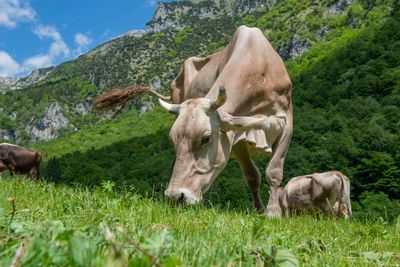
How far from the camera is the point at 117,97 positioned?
9.73m

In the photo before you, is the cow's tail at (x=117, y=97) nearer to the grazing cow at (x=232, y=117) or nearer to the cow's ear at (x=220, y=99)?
the grazing cow at (x=232, y=117)

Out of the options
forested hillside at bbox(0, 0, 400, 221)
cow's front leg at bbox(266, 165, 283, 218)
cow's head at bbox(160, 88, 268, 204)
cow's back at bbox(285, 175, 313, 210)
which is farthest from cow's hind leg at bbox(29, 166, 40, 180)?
cow's head at bbox(160, 88, 268, 204)

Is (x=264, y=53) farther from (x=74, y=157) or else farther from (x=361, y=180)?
(x=74, y=157)

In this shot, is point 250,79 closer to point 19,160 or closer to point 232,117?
point 232,117

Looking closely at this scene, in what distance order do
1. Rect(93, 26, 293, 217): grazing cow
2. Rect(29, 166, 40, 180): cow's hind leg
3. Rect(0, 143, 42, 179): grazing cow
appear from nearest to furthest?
Rect(93, 26, 293, 217): grazing cow, Rect(0, 143, 42, 179): grazing cow, Rect(29, 166, 40, 180): cow's hind leg

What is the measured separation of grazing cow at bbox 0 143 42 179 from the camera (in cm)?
2297

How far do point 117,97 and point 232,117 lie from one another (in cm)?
351

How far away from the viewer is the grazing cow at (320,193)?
1814 centimetres

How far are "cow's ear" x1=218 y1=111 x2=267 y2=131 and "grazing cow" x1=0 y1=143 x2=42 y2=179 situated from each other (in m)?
17.9

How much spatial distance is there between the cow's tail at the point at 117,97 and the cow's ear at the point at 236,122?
2.89m

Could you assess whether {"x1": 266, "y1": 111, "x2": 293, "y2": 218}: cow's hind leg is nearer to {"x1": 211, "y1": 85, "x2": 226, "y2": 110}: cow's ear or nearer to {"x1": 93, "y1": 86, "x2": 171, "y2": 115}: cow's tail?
{"x1": 211, "y1": 85, "x2": 226, "y2": 110}: cow's ear

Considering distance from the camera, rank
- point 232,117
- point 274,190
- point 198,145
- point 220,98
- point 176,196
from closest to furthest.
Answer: point 176,196 → point 198,145 → point 220,98 → point 232,117 → point 274,190

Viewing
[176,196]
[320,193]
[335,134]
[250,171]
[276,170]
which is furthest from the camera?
[335,134]

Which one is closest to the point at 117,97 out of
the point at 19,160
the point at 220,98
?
the point at 220,98
